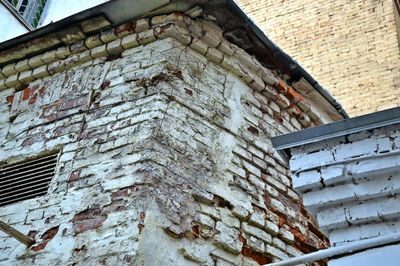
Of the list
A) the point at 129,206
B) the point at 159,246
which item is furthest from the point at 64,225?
the point at 159,246

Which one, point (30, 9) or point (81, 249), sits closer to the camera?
point (81, 249)

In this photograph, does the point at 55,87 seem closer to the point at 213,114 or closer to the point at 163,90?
the point at 163,90

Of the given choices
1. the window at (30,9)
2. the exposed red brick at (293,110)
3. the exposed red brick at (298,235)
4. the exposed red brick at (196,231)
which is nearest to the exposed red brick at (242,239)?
the exposed red brick at (196,231)

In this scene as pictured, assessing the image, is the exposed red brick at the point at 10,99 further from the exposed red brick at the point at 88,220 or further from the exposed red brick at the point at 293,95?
the exposed red brick at the point at 293,95

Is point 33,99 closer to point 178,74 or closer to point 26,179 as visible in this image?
point 26,179

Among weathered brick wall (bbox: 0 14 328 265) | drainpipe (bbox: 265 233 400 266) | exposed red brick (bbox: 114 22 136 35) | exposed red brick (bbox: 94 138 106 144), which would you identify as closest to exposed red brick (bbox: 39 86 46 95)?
weathered brick wall (bbox: 0 14 328 265)

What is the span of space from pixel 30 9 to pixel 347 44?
5199 millimetres

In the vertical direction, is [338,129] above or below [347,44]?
below

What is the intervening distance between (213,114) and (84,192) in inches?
48.9

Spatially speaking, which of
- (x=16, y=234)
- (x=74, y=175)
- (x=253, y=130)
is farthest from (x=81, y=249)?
(x=253, y=130)

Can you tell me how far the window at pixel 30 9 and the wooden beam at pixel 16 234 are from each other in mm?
4022

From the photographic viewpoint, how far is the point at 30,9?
6.67 m

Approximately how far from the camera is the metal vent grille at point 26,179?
369cm

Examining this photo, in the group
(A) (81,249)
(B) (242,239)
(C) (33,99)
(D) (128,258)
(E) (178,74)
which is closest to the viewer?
(D) (128,258)
